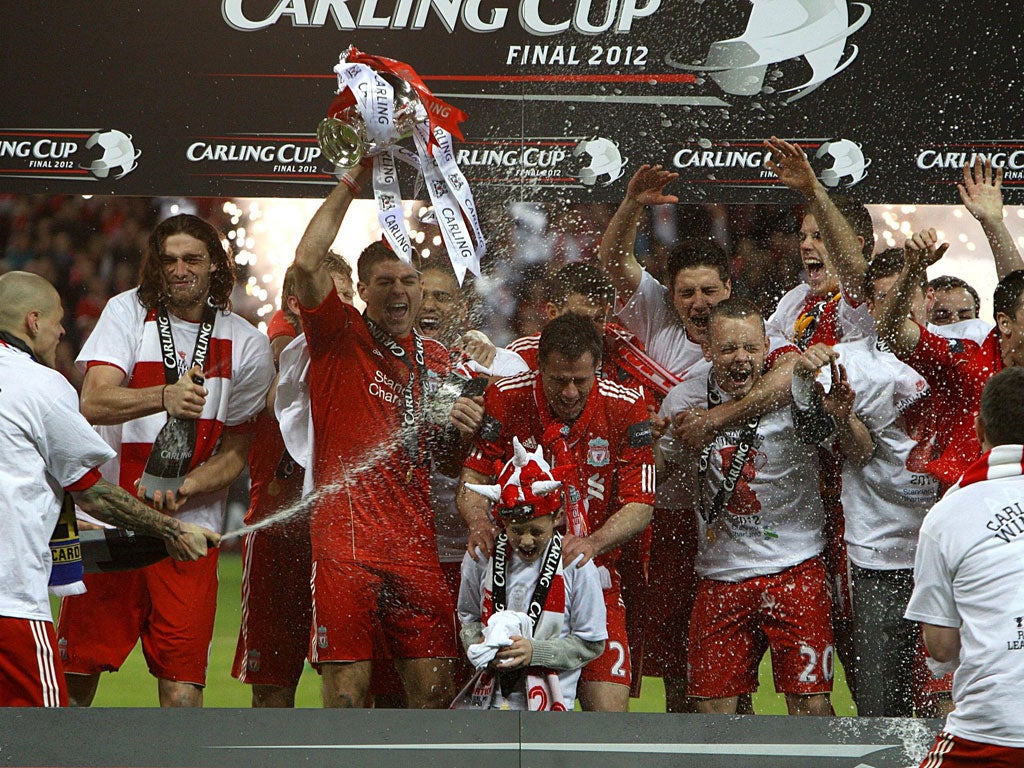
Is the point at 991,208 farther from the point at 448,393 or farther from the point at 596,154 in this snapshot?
the point at 448,393

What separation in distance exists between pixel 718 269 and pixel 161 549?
6.80 feet

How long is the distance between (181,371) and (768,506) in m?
2.00

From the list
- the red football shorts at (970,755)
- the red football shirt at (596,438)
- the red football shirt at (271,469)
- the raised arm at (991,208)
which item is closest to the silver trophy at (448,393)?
the red football shirt at (596,438)

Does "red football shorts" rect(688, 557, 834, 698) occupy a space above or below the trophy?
below

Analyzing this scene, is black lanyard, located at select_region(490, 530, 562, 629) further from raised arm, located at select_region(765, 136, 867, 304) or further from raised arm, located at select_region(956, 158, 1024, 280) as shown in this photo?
raised arm, located at select_region(956, 158, 1024, 280)

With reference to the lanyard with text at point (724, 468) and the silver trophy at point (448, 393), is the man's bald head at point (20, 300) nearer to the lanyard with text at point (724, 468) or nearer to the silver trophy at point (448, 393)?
the silver trophy at point (448, 393)

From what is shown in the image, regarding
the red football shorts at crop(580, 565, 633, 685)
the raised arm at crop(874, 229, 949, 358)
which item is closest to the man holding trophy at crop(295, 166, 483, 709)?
the red football shorts at crop(580, 565, 633, 685)

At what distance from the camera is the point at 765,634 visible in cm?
392

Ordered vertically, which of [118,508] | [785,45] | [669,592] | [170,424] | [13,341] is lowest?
[669,592]

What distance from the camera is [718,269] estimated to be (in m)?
→ 4.15

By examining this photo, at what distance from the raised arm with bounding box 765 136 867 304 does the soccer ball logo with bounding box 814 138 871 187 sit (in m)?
0.08

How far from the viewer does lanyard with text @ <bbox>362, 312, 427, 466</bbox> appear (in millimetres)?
4113

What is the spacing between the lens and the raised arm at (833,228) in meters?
4.10

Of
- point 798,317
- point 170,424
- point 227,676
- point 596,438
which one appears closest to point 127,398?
point 170,424
